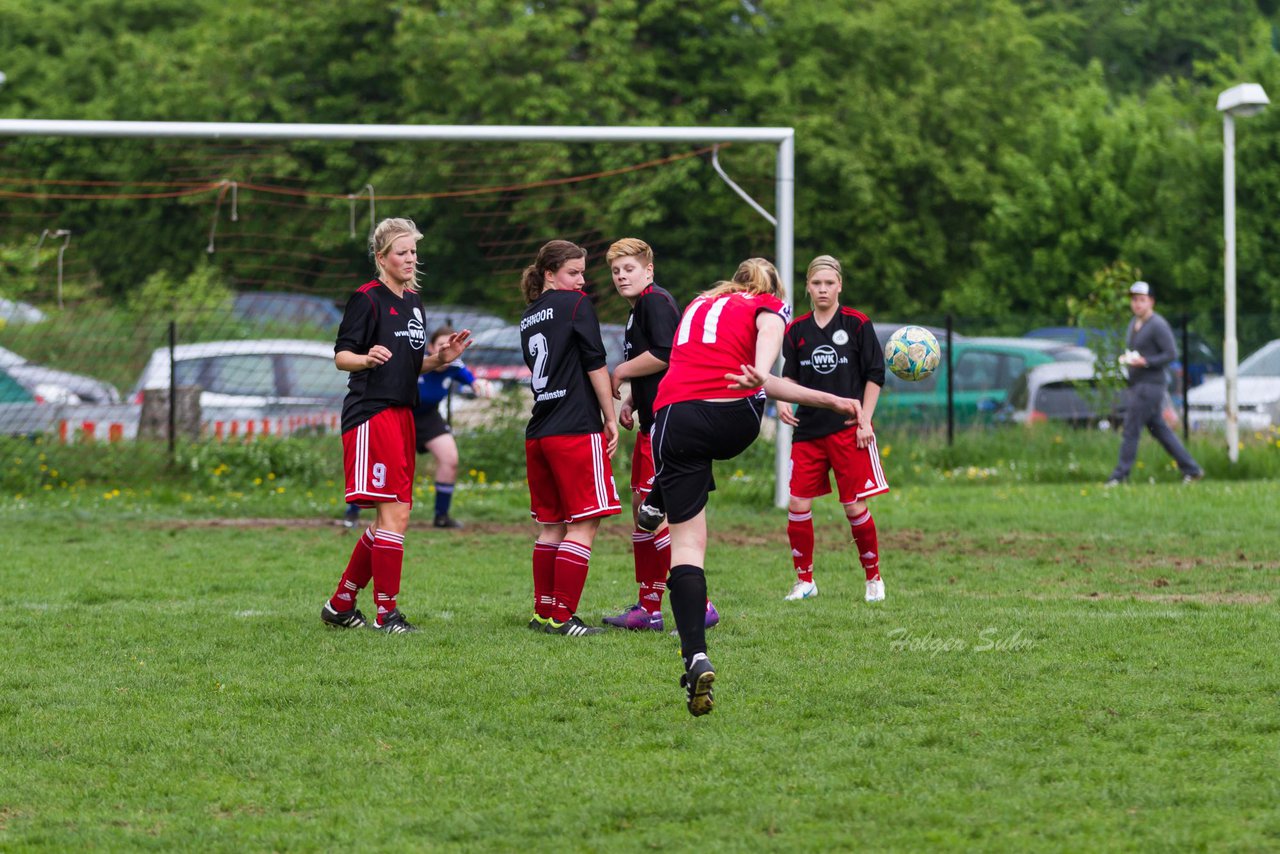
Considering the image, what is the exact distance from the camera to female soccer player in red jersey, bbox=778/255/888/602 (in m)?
8.25

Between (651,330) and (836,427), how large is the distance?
143cm

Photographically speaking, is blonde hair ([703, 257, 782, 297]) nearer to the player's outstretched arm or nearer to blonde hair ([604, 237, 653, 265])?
blonde hair ([604, 237, 653, 265])

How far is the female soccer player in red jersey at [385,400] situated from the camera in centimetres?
731

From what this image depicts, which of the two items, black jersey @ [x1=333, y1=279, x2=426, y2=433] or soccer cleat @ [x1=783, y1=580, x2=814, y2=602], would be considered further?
soccer cleat @ [x1=783, y1=580, x2=814, y2=602]

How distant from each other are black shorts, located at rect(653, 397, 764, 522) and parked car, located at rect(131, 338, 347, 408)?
10.3 metres

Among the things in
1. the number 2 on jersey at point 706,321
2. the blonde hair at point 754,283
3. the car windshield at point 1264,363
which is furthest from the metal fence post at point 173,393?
the car windshield at point 1264,363

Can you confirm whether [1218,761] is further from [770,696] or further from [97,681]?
[97,681]

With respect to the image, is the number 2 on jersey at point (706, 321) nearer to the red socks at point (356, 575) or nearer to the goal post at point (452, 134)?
the red socks at point (356, 575)

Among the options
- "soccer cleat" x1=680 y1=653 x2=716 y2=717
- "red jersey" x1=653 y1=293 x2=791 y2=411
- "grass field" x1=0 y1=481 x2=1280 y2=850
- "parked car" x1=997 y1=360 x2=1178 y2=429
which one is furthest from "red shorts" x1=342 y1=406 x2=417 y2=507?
"parked car" x1=997 y1=360 x2=1178 y2=429

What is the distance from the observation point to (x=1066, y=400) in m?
17.4

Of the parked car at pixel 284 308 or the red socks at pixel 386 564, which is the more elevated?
the parked car at pixel 284 308

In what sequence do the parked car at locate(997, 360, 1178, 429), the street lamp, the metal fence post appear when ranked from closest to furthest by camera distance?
the metal fence post
the street lamp
the parked car at locate(997, 360, 1178, 429)

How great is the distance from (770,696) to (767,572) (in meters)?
3.66

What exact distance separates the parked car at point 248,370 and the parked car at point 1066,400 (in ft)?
24.6
